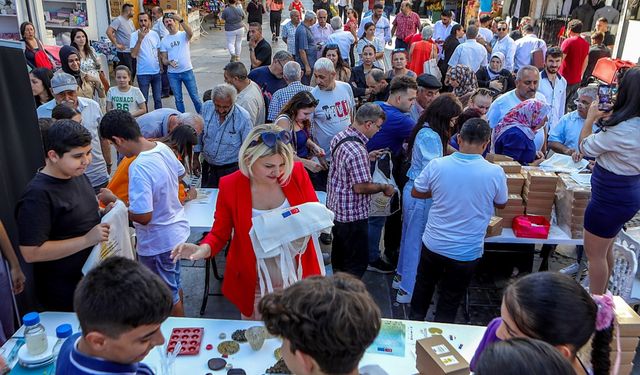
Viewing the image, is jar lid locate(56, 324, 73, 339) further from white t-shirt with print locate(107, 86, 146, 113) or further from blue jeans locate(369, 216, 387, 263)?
white t-shirt with print locate(107, 86, 146, 113)

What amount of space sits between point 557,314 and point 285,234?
1.42 m

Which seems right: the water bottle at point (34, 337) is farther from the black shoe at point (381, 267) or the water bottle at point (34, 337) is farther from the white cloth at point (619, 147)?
the white cloth at point (619, 147)

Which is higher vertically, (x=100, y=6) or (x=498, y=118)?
(x=100, y=6)

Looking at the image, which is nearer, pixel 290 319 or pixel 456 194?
pixel 290 319

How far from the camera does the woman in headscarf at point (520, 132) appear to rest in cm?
443

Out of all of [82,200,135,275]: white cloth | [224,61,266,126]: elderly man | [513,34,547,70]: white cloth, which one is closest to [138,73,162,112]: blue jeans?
[224,61,266,126]: elderly man

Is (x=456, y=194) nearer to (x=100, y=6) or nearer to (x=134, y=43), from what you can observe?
(x=134, y=43)

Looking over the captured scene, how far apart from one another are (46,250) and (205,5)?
19.5m

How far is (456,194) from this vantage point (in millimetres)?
3293

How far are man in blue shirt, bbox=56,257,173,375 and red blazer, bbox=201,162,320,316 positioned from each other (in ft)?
3.63

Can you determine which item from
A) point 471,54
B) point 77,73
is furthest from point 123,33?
point 471,54

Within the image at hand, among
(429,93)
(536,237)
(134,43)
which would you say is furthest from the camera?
(134,43)

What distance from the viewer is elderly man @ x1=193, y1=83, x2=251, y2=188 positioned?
4.78m

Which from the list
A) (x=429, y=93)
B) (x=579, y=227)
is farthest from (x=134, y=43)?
(x=579, y=227)
